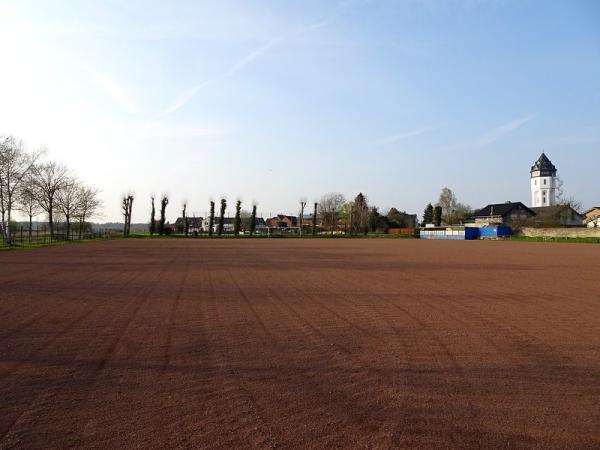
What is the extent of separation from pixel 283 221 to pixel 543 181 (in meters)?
72.5

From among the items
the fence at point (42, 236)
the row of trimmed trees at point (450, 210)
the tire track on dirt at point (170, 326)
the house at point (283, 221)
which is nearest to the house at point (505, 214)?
the row of trimmed trees at point (450, 210)

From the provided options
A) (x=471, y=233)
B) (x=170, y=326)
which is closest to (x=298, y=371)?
(x=170, y=326)

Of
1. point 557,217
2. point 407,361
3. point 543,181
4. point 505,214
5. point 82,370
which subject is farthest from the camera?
point 543,181

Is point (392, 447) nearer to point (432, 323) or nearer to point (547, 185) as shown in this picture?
point (432, 323)

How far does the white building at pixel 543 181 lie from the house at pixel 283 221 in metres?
66.9

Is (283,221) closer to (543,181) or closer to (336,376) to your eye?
(543,181)

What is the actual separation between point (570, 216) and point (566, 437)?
9036 cm

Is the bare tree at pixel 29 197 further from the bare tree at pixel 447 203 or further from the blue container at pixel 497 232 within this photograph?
the bare tree at pixel 447 203

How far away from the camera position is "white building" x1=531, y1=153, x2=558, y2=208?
117m

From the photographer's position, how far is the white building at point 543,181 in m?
117

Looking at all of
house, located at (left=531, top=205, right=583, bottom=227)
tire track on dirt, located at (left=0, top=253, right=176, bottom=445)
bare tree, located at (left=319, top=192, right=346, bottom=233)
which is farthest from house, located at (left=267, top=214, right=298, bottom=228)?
tire track on dirt, located at (left=0, top=253, right=176, bottom=445)

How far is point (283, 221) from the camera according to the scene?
142625 mm

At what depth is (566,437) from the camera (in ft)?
13.0

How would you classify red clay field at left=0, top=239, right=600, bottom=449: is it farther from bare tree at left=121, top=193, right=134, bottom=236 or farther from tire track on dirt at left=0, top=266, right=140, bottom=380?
bare tree at left=121, top=193, right=134, bottom=236
